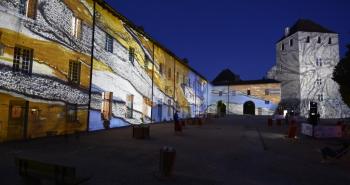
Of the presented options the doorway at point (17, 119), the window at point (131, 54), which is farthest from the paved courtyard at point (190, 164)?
the window at point (131, 54)

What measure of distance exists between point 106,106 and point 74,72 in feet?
14.1

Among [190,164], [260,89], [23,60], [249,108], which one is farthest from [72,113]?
[249,108]

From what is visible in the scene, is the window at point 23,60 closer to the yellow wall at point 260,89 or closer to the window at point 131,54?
the window at point 131,54

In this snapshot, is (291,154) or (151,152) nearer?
(151,152)

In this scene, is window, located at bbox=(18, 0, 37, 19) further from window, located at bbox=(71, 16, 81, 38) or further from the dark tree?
the dark tree

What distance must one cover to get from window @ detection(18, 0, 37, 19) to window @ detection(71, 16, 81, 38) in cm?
324

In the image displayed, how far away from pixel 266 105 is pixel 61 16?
5556cm

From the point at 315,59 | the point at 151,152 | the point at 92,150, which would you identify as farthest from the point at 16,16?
the point at 315,59

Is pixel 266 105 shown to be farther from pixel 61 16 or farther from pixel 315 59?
pixel 61 16

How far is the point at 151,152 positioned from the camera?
12.2 metres

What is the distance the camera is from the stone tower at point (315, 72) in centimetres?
5712

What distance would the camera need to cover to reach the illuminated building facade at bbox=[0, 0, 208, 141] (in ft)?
45.8

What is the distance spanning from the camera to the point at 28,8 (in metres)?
14.8

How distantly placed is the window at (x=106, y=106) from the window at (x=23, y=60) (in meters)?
7.22
